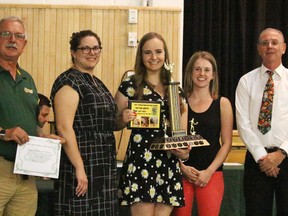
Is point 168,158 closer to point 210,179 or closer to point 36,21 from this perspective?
point 210,179

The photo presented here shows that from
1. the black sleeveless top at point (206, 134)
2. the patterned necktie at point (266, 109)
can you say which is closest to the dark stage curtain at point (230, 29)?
the patterned necktie at point (266, 109)

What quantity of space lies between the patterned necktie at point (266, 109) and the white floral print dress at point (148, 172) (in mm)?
726

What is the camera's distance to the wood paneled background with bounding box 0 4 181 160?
18.9ft

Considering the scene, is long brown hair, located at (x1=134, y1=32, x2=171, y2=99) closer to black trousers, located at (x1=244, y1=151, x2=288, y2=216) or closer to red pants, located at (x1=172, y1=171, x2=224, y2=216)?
red pants, located at (x1=172, y1=171, x2=224, y2=216)

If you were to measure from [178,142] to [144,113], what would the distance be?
0.91 feet

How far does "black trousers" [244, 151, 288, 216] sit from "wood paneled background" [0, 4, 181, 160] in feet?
8.50

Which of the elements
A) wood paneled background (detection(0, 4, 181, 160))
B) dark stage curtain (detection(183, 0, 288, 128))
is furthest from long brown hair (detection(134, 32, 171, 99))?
dark stage curtain (detection(183, 0, 288, 128))

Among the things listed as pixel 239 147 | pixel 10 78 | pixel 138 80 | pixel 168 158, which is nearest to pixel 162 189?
pixel 168 158

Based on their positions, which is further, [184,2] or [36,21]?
[184,2]

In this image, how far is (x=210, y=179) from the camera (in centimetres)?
324

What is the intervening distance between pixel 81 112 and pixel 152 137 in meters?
0.49

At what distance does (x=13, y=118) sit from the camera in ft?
9.04

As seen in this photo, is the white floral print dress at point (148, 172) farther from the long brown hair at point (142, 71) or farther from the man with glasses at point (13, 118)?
the man with glasses at point (13, 118)

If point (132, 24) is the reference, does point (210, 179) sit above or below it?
below
